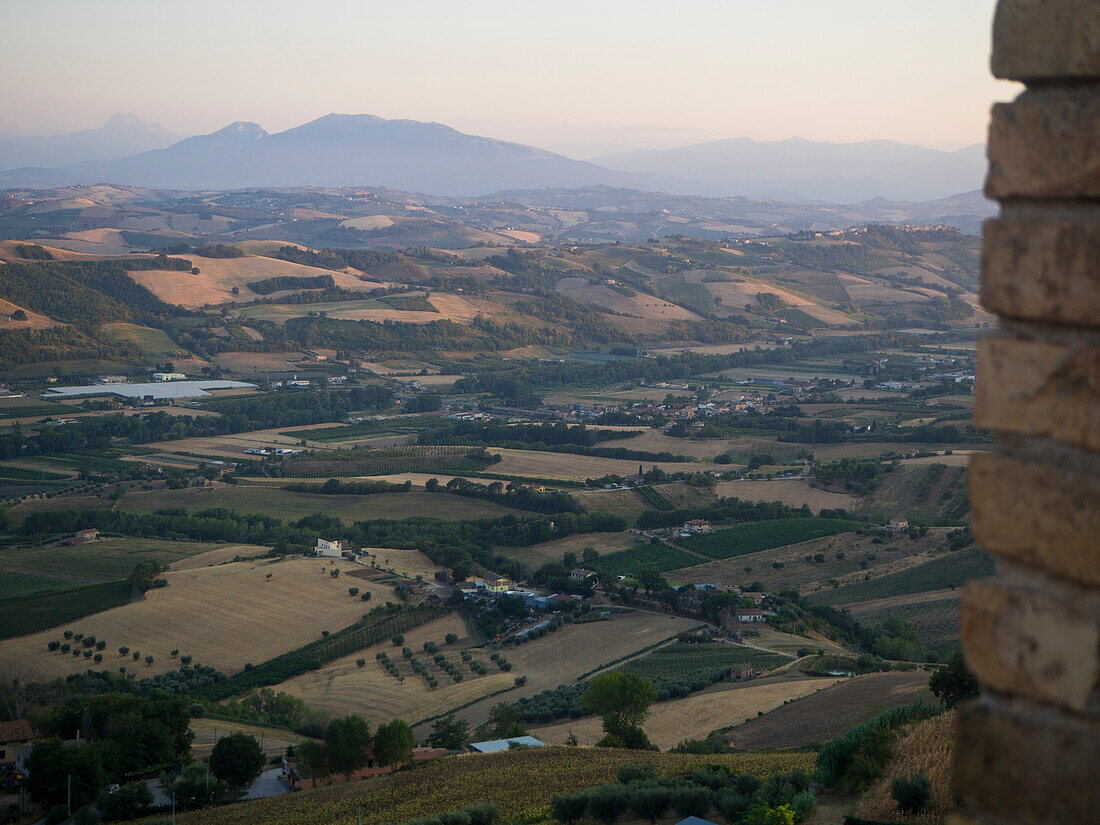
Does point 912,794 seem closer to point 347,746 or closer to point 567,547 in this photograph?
point 347,746

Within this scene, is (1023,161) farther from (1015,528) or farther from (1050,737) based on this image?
(1050,737)

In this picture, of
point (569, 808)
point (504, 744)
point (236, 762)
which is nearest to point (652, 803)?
point (569, 808)

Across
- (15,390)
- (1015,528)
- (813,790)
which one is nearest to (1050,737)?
(1015,528)

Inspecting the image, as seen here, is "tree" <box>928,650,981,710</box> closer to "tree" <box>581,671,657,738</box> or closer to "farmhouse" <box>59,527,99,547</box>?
"tree" <box>581,671,657,738</box>

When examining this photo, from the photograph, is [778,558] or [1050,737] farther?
[778,558]

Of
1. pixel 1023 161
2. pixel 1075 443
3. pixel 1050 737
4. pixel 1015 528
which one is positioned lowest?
pixel 1050 737
